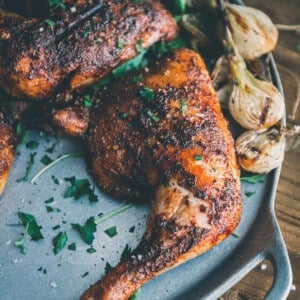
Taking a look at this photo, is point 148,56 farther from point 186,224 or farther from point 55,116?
point 186,224

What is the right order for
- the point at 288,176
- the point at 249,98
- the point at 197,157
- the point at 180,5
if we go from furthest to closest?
the point at 288,176 < the point at 180,5 < the point at 249,98 < the point at 197,157

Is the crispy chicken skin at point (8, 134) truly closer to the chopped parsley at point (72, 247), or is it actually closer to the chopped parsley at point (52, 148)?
the chopped parsley at point (52, 148)

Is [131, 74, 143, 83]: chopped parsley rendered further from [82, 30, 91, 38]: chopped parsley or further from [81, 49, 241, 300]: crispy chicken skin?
[82, 30, 91, 38]: chopped parsley

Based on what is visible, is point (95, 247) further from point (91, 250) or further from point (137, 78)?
point (137, 78)

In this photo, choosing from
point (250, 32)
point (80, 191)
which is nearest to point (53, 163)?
point (80, 191)

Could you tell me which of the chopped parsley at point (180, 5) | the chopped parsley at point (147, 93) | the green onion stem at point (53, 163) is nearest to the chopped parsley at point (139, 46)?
the chopped parsley at point (147, 93)

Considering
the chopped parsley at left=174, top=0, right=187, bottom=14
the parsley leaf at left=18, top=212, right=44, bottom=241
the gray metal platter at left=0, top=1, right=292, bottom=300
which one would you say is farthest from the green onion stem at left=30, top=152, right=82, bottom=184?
the chopped parsley at left=174, top=0, right=187, bottom=14

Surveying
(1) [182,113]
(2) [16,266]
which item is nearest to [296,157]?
(1) [182,113]
